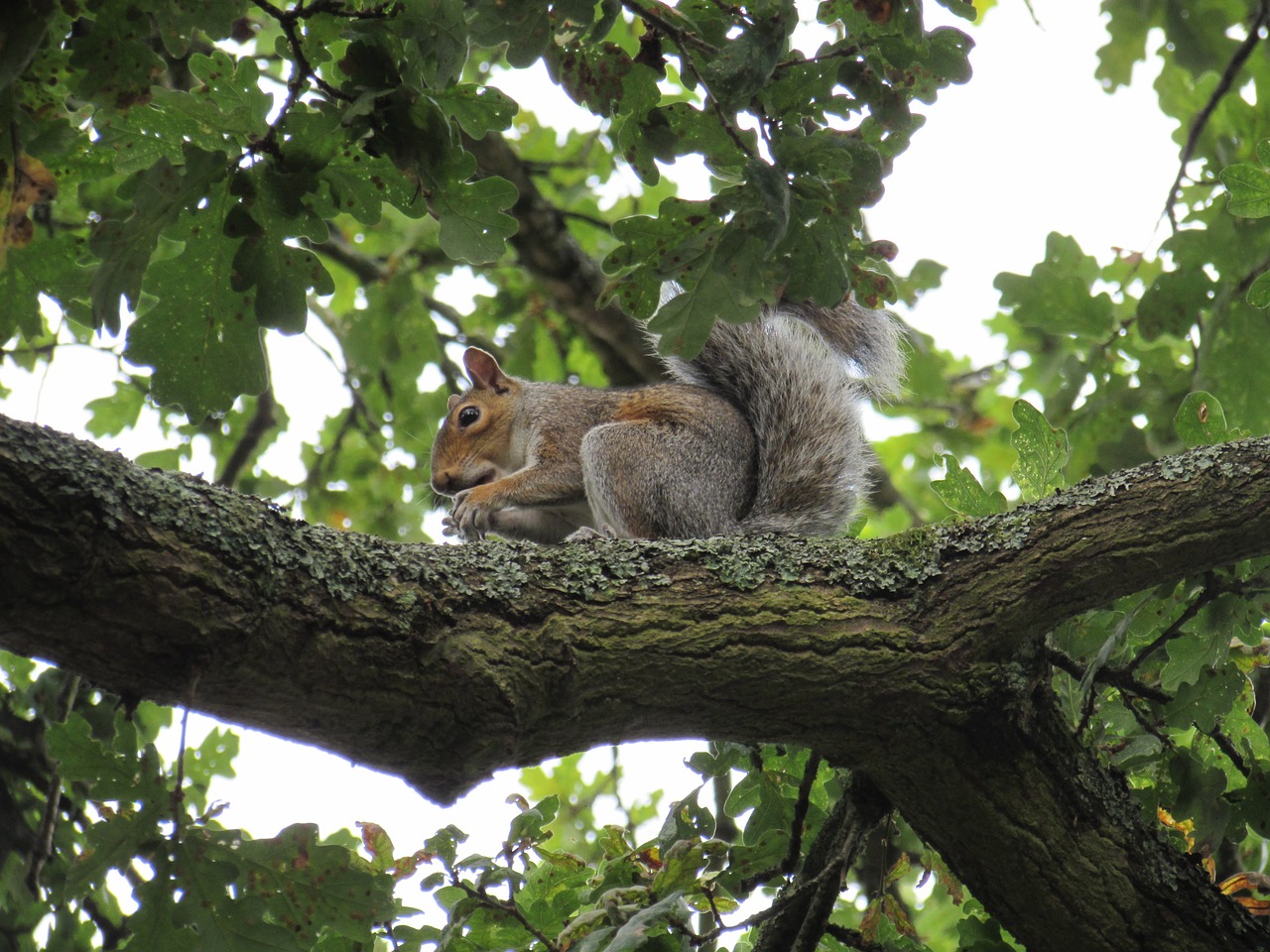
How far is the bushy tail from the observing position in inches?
114

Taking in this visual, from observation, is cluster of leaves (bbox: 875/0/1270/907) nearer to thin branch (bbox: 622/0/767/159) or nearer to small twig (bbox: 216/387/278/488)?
thin branch (bbox: 622/0/767/159)

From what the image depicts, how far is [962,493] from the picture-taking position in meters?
2.11

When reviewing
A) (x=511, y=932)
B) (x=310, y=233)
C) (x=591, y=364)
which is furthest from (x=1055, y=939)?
(x=591, y=364)

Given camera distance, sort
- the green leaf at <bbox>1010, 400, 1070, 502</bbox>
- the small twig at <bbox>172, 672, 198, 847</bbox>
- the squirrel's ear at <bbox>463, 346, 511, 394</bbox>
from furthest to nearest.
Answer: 1. the squirrel's ear at <bbox>463, 346, 511, 394</bbox>
2. the green leaf at <bbox>1010, 400, 1070, 502</bbox>
3. the small twig at <bbox>172, 672, 198, 847</bbox>

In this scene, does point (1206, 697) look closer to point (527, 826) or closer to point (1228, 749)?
point (1228, 749)

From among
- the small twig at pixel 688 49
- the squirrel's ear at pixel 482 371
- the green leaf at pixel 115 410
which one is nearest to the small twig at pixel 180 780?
the small twig at pixel 688 49

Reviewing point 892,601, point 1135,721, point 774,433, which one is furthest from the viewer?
point 774,433

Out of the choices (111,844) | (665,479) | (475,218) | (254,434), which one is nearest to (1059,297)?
(665,479)

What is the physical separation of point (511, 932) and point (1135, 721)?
109 centimetres

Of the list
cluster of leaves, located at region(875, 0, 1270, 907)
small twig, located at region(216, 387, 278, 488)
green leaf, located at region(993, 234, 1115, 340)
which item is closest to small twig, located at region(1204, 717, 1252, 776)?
cluster of leaves, located at region(875, 0, 1270, 907)

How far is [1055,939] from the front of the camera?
1.80 m

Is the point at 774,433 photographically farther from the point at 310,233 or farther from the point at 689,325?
the point at 310,233

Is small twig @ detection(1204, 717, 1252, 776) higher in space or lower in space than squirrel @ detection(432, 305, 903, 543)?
lower

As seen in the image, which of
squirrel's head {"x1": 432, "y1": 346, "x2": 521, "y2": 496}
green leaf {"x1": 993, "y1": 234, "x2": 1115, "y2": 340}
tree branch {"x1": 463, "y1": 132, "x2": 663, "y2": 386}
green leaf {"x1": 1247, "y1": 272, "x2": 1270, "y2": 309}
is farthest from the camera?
tree branch {"x1": 463, "y1": 132, "x2": 663, "y2": 386}
